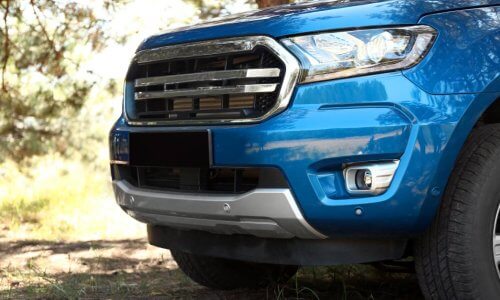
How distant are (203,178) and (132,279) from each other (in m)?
1.89

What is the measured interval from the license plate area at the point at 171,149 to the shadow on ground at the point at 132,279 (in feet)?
3.30

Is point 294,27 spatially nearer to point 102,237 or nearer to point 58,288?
point 58,288

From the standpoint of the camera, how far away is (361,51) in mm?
2809

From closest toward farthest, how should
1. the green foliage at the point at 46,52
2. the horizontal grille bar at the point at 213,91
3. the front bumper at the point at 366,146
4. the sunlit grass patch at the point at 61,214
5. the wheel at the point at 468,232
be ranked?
the front bumper at the point at 366,146, the wheel at the point at 468,232, the horizontal grille bar at the point at 213,91, the sunlit grass patch at the point at 61,214, the green foliage at the point at 46,52

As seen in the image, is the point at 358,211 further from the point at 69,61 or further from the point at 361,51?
the point at 69,61

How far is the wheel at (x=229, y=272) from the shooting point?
4.04 m

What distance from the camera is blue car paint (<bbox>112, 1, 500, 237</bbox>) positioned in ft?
8.83

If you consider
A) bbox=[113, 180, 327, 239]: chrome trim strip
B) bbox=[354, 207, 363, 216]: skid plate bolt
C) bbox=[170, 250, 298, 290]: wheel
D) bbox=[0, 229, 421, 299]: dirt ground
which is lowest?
bbox=[0, 229, 421, 299]: dirt ground

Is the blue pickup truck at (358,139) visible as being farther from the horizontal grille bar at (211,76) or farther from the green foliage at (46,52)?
the green foliage at (46,52)

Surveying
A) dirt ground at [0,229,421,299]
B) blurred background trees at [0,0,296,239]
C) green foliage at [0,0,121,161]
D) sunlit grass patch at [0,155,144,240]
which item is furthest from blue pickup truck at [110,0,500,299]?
green foliage at [0,0,121,161]

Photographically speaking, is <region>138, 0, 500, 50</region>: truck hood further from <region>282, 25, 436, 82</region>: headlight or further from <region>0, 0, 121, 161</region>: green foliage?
<region>0, 0, 121, 161</region>: green foliage

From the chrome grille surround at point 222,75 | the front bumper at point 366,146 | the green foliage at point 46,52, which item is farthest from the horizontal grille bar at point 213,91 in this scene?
the green foliage at point 46,52

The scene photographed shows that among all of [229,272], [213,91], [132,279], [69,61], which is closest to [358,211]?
[213,91]

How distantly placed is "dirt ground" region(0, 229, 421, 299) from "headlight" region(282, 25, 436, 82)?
4.28ft
